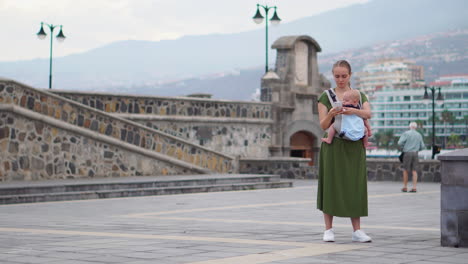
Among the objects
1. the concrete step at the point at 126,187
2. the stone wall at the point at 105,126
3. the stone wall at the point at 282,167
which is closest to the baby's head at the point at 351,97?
the concrete step at the point at 126,187

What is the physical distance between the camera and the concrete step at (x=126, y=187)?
1461 centimetres

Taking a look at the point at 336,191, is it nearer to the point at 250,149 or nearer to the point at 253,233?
the point at 253,233

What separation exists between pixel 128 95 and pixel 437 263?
18513 millimetres

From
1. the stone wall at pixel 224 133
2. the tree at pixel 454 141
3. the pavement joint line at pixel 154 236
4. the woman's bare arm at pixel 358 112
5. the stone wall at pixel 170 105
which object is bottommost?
the pavement joint line at pixel 154 236

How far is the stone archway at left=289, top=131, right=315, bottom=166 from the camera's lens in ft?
101

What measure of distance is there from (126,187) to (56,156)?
290 cm

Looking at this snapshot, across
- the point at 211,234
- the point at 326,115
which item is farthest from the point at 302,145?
the point at 326,115

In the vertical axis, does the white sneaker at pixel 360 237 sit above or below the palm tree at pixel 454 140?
below

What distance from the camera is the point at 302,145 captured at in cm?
3128

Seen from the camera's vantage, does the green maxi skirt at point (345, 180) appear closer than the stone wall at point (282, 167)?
Yes

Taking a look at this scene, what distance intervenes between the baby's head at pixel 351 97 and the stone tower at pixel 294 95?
71.1ft

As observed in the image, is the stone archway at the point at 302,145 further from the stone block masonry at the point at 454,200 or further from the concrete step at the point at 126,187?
the stone block masonry at the point at 454,200

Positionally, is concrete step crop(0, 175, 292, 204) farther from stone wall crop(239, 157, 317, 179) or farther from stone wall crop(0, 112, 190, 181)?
stone wall crop(239, 157, 317, 179)

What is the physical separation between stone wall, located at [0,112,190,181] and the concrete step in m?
1.90
